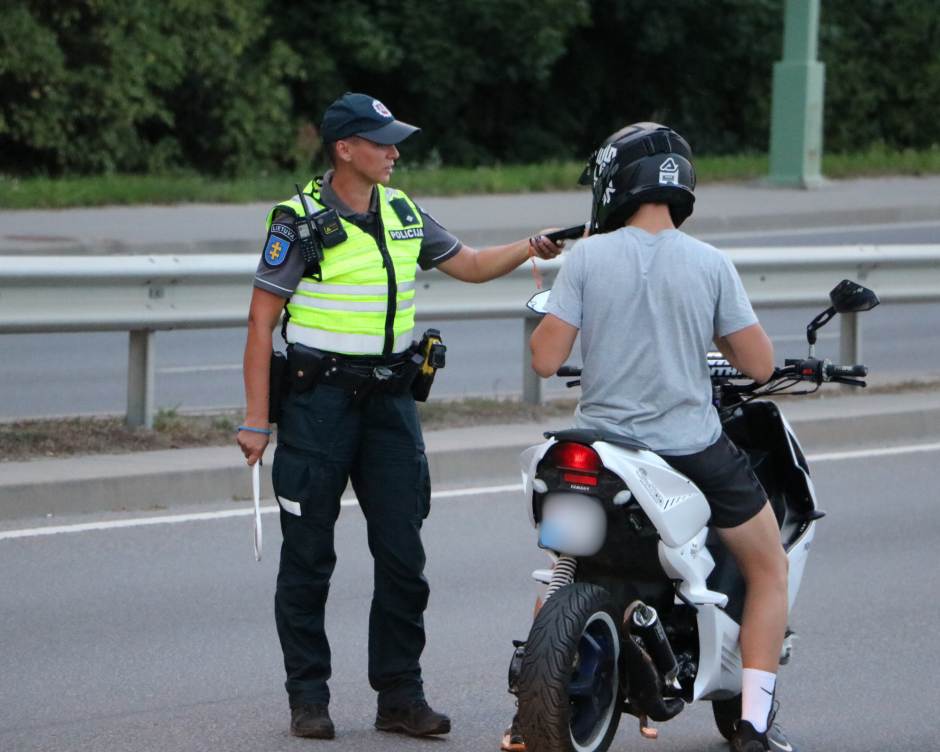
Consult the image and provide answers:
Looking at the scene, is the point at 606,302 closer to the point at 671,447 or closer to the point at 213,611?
the point at 671,447

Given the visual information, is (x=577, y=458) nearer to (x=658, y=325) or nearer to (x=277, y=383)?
(x=658, y=325)

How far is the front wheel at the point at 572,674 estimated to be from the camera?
12.6 ft

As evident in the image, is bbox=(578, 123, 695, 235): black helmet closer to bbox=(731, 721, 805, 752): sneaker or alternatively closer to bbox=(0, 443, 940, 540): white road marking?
bbox=(731, 721, 805, 752): sneaker

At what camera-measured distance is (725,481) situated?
4137 mm

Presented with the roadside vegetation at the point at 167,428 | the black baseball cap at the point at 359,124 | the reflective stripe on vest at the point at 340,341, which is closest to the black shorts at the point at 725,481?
the reflective stripe on vest at the point at 340,341

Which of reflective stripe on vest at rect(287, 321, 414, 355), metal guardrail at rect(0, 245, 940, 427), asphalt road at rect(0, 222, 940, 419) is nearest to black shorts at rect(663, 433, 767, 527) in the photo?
reflective stripe on vest at rect(287, 321, 414, 355)

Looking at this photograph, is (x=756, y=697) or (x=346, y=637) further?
(x=346, y=637)

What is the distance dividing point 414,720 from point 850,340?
255 inches

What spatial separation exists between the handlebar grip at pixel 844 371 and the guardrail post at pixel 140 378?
4.81 metres

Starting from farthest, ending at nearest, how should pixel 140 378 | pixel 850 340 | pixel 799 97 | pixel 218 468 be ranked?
1. pixel 799 97
2. pixel 850 340
3. pixel 140 378
4. pixel 218 468

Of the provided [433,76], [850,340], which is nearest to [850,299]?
[850,340]

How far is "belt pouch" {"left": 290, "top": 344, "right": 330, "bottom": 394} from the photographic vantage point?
184 inches

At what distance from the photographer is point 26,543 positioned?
6762mm

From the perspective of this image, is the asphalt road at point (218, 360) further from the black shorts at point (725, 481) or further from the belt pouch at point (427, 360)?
the black shorts at point (725, 481)
